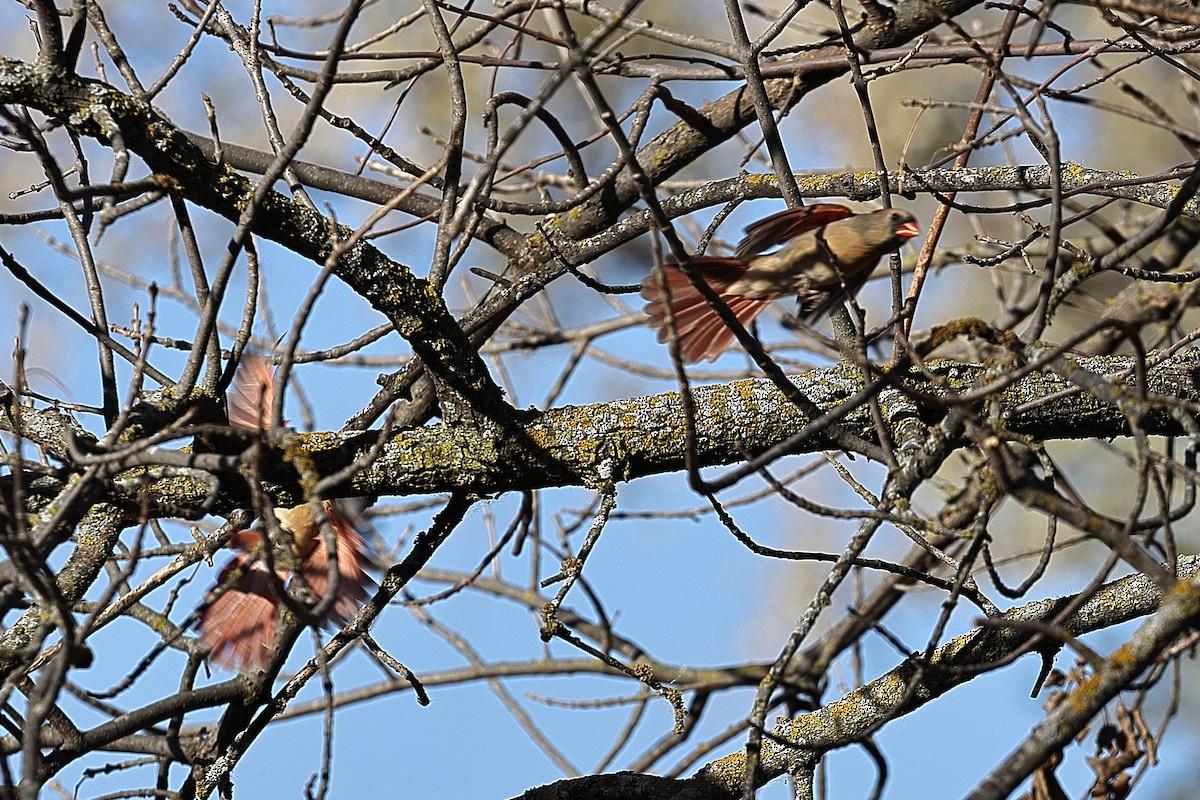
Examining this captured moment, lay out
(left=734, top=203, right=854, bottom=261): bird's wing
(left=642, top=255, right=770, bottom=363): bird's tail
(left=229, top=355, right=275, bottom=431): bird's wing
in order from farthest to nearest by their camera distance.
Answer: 1. (left=229, top=355, right=275, bottom=431): bird's wing
2. (left=642, top=255, right=770, bottom=363): bird's tail
3. (left=734, top=203, right=854, bottom=261): bird's wing

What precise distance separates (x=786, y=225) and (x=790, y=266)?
98mm

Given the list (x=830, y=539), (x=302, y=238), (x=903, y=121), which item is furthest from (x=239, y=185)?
(x=830, y=539)

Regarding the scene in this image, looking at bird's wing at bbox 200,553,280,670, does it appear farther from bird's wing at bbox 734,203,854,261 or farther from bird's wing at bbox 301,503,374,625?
bird's wing at bbox 734,203,854,261

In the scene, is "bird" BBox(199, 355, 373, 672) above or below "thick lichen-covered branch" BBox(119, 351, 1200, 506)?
above

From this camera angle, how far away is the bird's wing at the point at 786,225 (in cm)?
240

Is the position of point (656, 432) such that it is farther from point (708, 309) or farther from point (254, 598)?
point (254, 598)

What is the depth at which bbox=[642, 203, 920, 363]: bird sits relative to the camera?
8.05 ft

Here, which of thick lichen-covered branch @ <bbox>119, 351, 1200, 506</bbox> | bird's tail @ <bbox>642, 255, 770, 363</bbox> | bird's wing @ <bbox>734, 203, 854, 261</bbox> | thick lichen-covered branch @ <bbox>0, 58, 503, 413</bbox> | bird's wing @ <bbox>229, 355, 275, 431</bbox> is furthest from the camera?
bird's wing @ <bbox>229, 355, 275, 431</bbox>

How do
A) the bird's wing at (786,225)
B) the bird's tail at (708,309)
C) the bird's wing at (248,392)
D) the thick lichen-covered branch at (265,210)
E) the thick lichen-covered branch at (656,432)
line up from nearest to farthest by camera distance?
1. the thick lichen-covered branch at (265,210)
2. the thick lichen-covered branch at (656,432)
3. the bird's wing at (786,225)
4. the bird's tail at (708,309)
5. the bird's wing at (248,392)

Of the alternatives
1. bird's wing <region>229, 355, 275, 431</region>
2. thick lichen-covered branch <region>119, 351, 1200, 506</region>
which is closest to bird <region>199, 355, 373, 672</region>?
bird's wing <region>229, 355, 275, 431</region>

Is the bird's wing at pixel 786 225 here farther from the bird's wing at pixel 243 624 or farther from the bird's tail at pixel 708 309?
the bird's wing at pixel 243 624

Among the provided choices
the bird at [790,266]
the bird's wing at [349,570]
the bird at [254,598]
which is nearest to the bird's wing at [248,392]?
the bird at [254,598]

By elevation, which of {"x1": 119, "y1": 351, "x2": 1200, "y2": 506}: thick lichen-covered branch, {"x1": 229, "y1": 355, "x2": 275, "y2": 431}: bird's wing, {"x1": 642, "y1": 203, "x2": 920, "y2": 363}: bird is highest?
{"x1": 229, "y1": 355, "x2": 275, "y2": 431}: bird's wing

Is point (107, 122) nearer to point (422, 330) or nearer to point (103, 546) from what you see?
point (422, 330)
